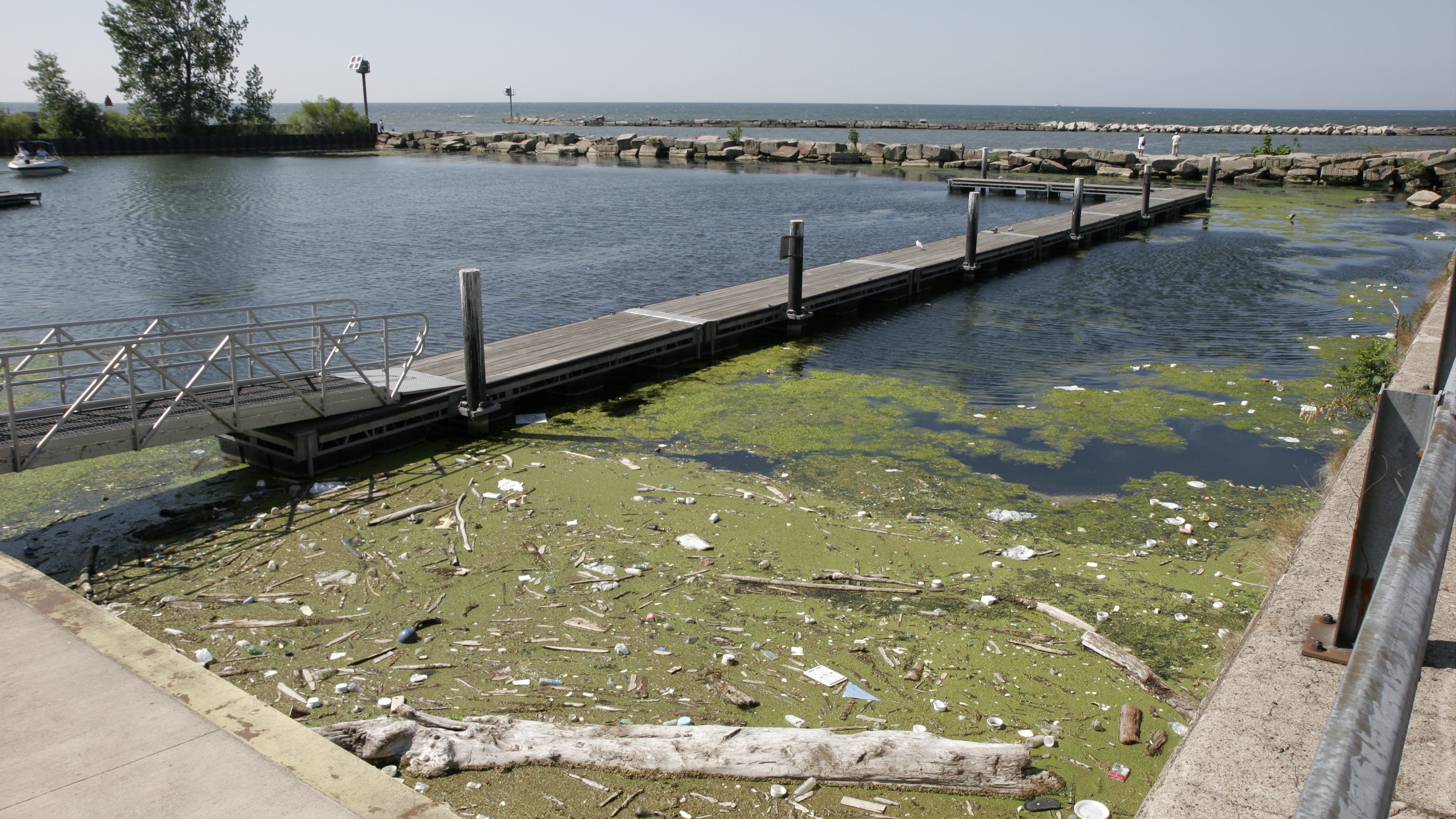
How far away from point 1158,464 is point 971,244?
12.3 m

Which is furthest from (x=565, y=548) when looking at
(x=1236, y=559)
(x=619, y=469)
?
(x=1236, y=559)

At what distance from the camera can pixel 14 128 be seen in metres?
65.5

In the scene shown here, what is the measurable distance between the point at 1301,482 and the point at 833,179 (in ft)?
141

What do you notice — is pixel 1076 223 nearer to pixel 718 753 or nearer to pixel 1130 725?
pixel 1130 725

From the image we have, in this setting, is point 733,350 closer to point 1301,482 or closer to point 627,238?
point 1301,482

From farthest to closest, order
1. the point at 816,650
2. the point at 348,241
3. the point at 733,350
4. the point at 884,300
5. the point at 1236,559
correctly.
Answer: the point at 348,241, the point at 884,300, the point at 733,350, the point at 1236,559, the point at 816,650

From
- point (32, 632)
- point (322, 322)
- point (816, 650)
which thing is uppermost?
point (322, 322)

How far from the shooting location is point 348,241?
28312mm

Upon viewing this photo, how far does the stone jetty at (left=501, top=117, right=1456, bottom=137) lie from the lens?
400 ft

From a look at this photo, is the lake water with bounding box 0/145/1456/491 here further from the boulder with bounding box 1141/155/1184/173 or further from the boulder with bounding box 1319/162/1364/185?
the boulder with bounding box 1141/155/1184/173

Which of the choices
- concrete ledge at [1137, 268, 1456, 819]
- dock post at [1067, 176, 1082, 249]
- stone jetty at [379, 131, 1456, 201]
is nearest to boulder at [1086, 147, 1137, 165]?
stone jetty at [379, 131, 1456, 201]

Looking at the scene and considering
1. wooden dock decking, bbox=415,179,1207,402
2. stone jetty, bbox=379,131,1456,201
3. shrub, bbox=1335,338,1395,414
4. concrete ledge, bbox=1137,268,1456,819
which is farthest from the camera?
stone jetty, bbox=379,131,1456,201

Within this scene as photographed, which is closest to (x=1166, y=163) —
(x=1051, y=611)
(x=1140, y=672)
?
(x=1051, y=611)

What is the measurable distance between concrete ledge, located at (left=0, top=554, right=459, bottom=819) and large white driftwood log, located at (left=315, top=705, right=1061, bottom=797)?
0.62 meters
